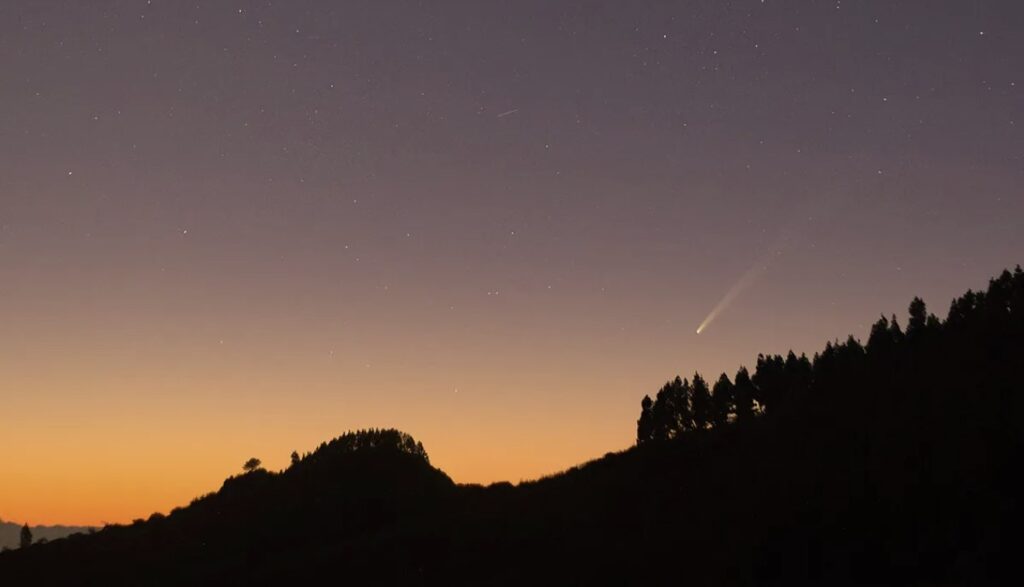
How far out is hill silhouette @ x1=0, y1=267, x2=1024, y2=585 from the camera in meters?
27.8

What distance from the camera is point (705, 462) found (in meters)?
52.5

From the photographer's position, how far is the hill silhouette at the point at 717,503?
27828mm

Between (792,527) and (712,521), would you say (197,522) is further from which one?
(792,527)

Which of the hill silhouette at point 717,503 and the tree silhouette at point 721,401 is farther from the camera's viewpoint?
the tree silhouette at point 721,401

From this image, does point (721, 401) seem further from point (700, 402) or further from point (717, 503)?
point (717, 503)

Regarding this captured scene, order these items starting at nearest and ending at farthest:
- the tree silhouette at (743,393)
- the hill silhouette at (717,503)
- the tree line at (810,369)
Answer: the hill silhouette at (717,503) → the tree line at (810,369) → the tree silhouette at (743,393)

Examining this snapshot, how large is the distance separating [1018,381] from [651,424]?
58.7 metres

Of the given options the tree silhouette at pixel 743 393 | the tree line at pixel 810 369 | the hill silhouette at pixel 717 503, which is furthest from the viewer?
the tree silhouette at pixel 743 393

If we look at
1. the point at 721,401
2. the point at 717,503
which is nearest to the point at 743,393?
the point at 721,401

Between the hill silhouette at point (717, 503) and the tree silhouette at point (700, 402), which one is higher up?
the tree silhouette at point (700, 402)

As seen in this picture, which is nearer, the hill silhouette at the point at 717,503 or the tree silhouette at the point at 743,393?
the hill silhouette at the point at 717,503

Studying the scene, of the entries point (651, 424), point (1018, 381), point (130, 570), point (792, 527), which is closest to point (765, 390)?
point (651, 424)

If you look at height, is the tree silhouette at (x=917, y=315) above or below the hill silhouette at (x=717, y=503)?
above

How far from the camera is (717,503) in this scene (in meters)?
41.0
